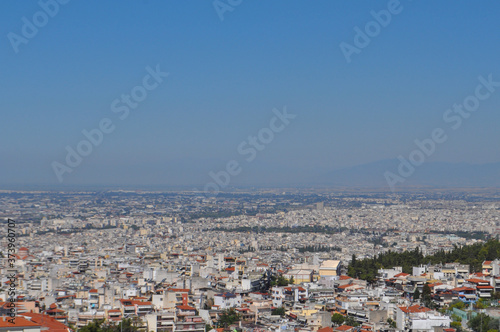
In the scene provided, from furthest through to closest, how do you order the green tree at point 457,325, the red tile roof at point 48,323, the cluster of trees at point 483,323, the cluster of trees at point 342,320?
the cluster of trees at point 342,320
the green tree at point 457,325
the cluster of trees at point 483,323
the red tile roof at point 48,323

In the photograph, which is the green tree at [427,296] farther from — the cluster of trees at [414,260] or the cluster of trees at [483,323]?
the cluster of trees at [414,260]

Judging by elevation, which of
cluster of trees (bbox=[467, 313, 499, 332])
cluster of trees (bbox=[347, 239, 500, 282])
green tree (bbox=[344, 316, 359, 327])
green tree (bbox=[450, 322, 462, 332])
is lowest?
green tree (bbox=[344, 316, 359, 327])

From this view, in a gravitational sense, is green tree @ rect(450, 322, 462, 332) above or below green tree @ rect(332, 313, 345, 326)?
above

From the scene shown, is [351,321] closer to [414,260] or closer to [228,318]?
[228,318]

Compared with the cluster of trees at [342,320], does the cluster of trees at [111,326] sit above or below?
above

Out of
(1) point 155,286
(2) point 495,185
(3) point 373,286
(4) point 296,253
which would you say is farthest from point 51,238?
(2) point 495,185

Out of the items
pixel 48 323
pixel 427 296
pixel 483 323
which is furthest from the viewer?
pixel 427 296

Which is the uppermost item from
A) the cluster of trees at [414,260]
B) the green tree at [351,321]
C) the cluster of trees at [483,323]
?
the cluster of trees at [414,260]

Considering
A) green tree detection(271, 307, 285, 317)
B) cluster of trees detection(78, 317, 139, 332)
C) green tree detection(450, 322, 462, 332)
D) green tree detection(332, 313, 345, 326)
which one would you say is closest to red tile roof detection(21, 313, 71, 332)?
cluster of trees detection(78, 317, 139, 332)

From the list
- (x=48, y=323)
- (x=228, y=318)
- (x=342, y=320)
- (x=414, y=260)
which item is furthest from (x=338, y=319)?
(x=414, y=260)

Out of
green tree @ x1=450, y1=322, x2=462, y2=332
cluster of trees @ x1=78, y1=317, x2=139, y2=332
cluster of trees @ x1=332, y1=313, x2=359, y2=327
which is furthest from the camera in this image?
cluster of trees @ x1=332, y1=313, x2=359, y2=327

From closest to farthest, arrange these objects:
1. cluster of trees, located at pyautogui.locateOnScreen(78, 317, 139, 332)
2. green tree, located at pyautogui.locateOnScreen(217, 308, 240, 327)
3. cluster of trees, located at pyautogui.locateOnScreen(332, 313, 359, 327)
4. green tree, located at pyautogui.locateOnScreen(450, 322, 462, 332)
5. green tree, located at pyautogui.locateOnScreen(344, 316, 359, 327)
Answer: cluster of trees, located at pyautogui.locateOnScreen(78, 317, 139, 332) → green tree, located at pyautogui.locateOnScreen(450, 322, 462, 332) → green tree, located at pyautogui.locateOnScreen(344, 316, 359, 327) → cluster of trees, located at pyautogui.locateOnScreen(332, 313, 359, 327) → green tree, located at pyautogui.locateOnScreen(217, 308, 240, 327)

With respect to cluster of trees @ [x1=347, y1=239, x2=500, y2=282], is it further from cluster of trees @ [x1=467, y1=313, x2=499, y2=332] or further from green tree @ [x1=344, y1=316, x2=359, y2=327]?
cluster of trees @ [x1=467, y1=313, x2=499, y2=332]

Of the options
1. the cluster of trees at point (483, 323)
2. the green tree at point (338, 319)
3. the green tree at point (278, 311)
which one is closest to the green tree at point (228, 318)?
the green tree at point (278, 311)
